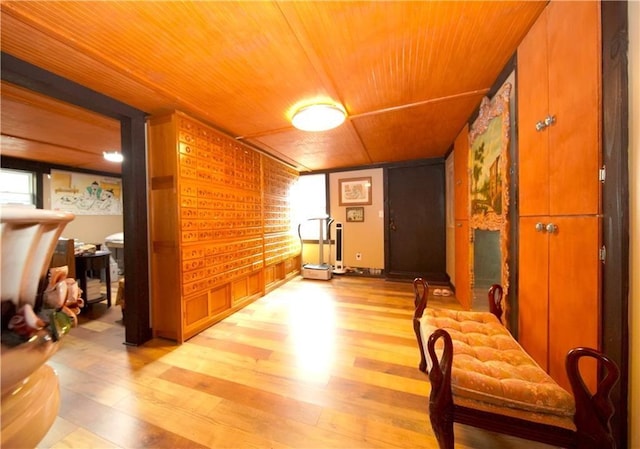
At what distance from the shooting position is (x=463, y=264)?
2771 mm

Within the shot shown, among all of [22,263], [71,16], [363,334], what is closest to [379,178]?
[363,334]

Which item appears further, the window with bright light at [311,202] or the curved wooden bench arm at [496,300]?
the window with bright light at [311,202]

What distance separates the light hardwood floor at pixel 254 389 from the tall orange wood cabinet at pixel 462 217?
86cm

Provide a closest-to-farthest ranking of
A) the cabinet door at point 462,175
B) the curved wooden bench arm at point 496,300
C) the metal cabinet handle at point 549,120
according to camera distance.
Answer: the metal cabinet handle at point 549,120 < the curved wooden bench arm at point 496,300 < the cabinet door at point 462,175

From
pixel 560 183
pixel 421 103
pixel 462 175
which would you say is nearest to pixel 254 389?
pixel 560 183

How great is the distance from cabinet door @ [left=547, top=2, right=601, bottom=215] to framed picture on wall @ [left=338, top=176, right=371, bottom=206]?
3.42 metres

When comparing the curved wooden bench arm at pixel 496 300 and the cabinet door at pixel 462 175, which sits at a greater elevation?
the cabinet door at pixel 462 175

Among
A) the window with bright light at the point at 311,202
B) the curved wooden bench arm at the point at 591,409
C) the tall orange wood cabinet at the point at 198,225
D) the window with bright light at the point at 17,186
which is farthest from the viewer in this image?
the window with bright light at the point at 311,202

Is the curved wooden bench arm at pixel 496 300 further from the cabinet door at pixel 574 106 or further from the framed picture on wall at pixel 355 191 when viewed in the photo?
the framed picture on wall at pixel 355 191

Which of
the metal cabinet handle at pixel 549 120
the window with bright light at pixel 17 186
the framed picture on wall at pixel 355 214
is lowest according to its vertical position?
the framed picture on wall at pixel 355 214

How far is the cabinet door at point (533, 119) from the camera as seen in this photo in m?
1.19

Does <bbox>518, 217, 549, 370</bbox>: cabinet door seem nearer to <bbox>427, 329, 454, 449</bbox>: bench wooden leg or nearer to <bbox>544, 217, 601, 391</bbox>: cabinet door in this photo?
<bbox>544, 217, 601, 391</bbox>: cabinet door

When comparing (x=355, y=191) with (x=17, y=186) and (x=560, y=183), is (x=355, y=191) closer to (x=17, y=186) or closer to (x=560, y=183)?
(x=560, y=183)

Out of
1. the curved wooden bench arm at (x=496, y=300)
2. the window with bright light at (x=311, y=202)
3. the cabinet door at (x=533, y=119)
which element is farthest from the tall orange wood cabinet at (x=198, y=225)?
the cabinet door at (x=533, y=119)
